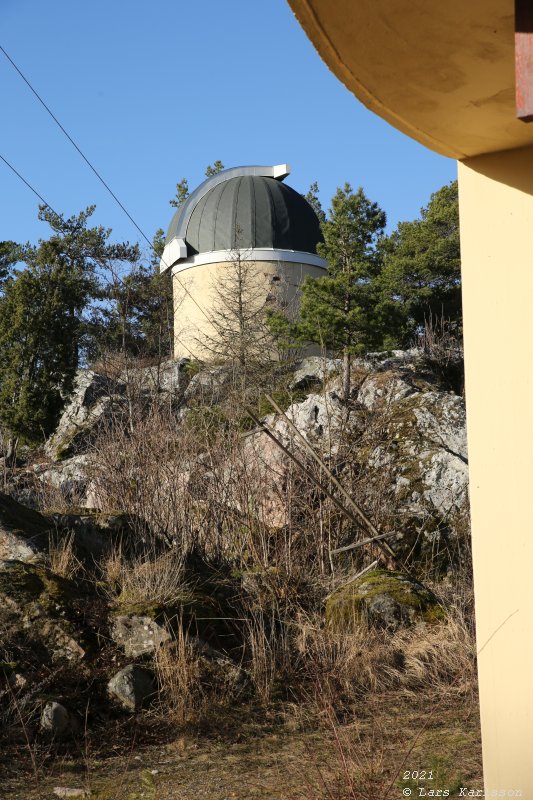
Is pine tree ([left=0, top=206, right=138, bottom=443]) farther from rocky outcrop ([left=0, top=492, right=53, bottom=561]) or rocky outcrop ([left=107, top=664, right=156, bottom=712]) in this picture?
rocky outcrop ([left=107, top=664, right=156, bottom=712])

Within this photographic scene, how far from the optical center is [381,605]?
6527 mm

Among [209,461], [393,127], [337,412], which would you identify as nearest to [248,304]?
[337,412]

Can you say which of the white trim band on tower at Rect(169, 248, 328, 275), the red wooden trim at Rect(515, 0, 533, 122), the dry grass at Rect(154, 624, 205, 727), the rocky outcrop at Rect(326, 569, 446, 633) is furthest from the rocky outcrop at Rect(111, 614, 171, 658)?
the white trim band on tower at Rect(169, 248, 328, 275)

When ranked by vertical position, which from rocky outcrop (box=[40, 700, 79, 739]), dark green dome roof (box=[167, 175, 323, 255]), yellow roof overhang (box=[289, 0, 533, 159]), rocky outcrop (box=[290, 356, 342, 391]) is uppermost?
dark green dome roof (box=[167, 175, 323, 255])

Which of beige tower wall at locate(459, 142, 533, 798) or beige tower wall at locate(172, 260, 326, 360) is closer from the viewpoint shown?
beige tower wall at locate(459, 142, 533, 798)

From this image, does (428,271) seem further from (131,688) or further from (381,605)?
(131,688)

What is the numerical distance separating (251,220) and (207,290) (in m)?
2.38

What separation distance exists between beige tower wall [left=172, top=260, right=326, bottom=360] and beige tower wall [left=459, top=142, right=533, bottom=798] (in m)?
20.2

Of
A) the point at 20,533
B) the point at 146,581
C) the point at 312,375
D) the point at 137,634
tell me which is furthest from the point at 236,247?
the point at 137,634

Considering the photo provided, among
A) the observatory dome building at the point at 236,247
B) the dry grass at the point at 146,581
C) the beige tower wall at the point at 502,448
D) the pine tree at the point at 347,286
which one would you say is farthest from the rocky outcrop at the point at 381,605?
the observatory dome building at the point at 236,247

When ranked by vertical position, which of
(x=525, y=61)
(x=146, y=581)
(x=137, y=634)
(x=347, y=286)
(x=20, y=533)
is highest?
(x=347, y=286)

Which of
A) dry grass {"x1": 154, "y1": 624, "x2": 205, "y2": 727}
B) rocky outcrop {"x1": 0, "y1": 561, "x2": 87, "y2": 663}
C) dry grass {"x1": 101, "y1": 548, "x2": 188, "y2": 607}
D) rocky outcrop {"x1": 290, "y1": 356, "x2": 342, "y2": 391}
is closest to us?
dry grass {"x1": 154, "y1": 624, "x2": 205, "y2": 727}

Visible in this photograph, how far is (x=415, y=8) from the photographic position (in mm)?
2322

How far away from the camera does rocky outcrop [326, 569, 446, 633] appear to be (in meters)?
6.32
